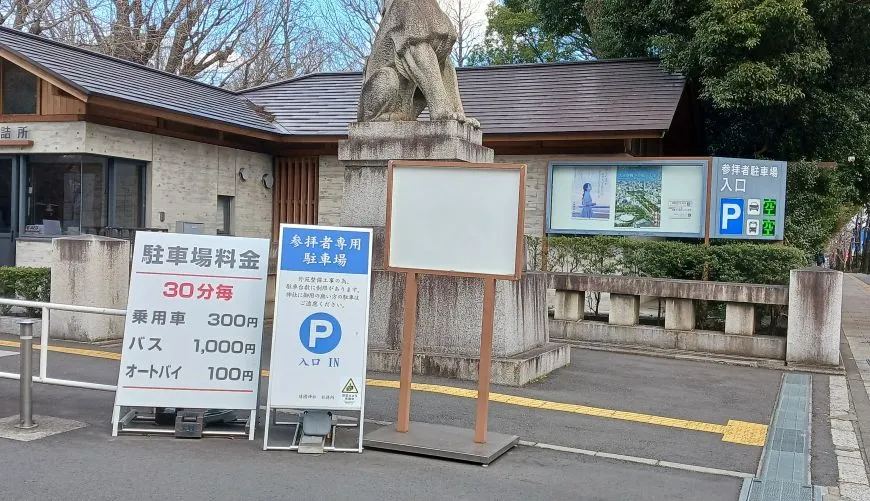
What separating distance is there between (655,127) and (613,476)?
9.78 m

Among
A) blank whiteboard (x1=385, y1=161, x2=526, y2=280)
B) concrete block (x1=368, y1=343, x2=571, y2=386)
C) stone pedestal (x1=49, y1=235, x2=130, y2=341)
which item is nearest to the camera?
blank whiteboard (x1=385, y1=161, x2=526, y2=280)

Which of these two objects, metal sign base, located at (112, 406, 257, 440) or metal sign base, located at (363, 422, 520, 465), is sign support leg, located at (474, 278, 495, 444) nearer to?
metal sign base, located at (363, 422, 520, 465)

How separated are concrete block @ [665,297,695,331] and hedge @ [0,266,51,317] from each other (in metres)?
8.86

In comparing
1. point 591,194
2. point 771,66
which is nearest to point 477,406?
point 591,194

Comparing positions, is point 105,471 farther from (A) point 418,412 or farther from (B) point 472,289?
(B) point 472,289

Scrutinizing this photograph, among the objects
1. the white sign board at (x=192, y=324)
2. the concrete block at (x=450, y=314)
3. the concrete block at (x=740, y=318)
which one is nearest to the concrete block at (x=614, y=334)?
the concrete block at (x=740, y=318)

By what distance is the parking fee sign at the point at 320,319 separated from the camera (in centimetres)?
576

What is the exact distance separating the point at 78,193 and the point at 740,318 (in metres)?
11.1

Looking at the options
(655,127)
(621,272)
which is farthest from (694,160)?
(621,272)

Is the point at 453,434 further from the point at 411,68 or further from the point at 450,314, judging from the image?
the point at 411,68

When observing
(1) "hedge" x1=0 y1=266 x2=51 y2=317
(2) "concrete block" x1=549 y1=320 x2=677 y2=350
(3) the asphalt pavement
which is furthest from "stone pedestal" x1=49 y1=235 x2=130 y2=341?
(2) "concrete block" x1=549 y1=320 x2=677 y2=350

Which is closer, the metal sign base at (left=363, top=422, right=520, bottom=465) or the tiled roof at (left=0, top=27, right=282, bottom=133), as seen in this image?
the metal sign base at (left=363, top=422, right=520, bottom=465)

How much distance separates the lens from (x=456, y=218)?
19.2ft

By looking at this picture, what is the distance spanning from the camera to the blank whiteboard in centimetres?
573
